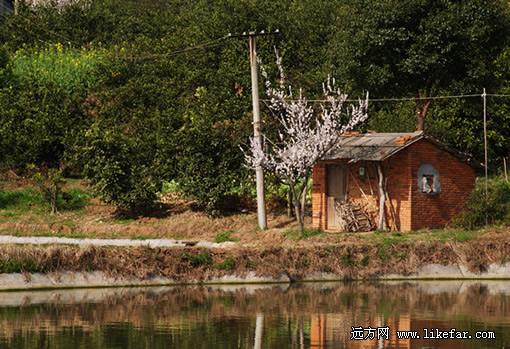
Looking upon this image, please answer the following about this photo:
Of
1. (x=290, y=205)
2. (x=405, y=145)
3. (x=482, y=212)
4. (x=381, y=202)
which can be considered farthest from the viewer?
(x=290, y=205)

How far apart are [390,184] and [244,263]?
25.8 ft

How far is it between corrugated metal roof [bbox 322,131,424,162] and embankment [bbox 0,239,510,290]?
4.75 metres

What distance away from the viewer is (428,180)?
35.4 metres

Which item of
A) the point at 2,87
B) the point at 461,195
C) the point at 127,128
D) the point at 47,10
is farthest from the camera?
the point at 47,10

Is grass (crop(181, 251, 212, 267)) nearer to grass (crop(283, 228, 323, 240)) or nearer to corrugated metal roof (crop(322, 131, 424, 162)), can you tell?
grass (crop(283, 228, 323, 240))

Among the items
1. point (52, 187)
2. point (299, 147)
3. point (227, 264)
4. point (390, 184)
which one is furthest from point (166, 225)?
point (227, 264)

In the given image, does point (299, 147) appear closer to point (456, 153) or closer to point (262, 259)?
point (456, 153)

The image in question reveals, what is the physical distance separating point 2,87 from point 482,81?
22507mm

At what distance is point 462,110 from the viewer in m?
47.2

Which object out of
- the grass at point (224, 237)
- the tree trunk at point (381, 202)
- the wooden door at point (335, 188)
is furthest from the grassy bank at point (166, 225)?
the tree trunk at point (381, 202)

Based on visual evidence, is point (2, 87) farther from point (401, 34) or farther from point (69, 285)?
point (69, 285)

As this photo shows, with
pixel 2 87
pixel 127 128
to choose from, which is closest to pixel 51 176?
pixel 127 128

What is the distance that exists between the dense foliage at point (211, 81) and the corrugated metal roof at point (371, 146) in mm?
3551

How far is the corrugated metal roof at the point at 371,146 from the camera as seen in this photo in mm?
34500
